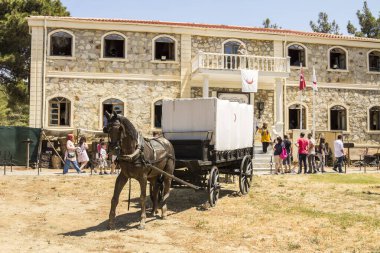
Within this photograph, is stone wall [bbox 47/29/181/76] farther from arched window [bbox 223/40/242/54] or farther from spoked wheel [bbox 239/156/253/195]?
spoked wheel [bbox 239/156/253/195]

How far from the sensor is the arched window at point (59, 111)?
21.3 meters

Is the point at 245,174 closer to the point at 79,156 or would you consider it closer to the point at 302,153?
the point at 302,153

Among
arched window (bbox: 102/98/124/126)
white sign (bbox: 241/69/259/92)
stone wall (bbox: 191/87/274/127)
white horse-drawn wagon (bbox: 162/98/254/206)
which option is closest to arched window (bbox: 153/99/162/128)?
arched window (bbox: 102/98/124/126)

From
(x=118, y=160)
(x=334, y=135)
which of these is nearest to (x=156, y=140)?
(x=118, y=160)

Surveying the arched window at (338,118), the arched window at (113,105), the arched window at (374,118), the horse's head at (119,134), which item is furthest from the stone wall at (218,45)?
the horse's head at (119,134)

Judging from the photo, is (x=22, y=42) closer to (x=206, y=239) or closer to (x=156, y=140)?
(x=156, y=140)

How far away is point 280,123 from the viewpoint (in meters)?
21.6

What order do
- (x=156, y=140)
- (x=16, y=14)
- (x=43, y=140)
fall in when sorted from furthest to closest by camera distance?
(x=16, y=14) < (x=43, y=140) < (x=156, y=140)

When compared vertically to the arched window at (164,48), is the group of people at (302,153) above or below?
below

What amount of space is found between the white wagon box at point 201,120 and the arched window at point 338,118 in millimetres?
15755

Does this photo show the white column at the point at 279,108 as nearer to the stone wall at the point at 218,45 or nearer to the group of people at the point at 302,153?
the stone wall at the point at 218,45

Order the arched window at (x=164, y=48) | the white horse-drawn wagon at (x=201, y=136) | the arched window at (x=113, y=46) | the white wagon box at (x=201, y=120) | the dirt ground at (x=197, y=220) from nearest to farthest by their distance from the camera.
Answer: the dirt ground at (x=197, y=220)
the white horse-drawn wagon at (x=201, y=136)
the white wagon box at (x=201, y=120)
the arched window at (x=113, y=46)
the arched window at (x=164, y=48)

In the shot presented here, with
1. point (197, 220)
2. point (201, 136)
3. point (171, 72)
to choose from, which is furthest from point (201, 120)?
point (171, 72)

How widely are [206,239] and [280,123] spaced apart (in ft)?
51.1
